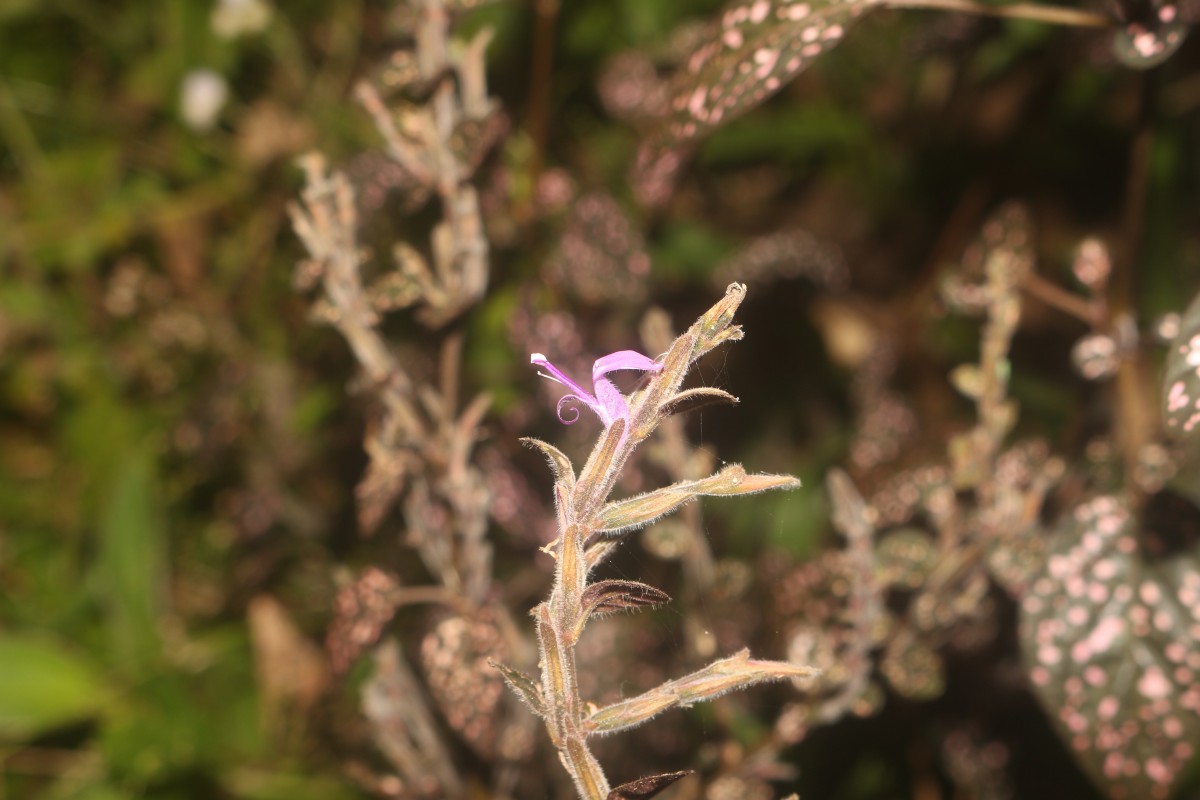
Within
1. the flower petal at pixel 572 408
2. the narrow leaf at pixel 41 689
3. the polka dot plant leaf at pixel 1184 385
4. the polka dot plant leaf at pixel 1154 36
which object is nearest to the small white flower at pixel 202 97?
the narrow leaf at pixel 41 689

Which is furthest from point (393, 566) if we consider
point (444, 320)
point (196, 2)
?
point (196, 2)

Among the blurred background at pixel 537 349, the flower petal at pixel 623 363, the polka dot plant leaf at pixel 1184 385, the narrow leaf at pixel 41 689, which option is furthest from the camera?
the narrow leaf at pixel 41 689

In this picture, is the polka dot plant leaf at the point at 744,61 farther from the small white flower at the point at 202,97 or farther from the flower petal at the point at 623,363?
the small white flower at the point at 202,97

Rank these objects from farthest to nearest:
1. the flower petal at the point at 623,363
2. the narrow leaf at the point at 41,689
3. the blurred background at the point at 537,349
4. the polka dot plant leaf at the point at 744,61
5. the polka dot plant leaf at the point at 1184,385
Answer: the narrow leaf at the point at 41,689 → the blurred background at the point at 537,349 → the polka dot plant leaf at the point at 744,61 → the polka dot plant leaf at the point at 1184,385 → the flower petal at the point at 623,363

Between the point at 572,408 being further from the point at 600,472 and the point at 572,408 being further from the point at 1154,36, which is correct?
the point at 1154,36

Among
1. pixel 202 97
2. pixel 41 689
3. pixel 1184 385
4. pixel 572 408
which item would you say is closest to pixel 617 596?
pixel 572 408

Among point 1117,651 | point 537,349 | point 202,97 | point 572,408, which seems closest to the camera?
point 572,408

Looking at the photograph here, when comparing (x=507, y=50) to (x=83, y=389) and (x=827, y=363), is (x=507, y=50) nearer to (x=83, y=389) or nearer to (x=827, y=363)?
(x=827, y=363)

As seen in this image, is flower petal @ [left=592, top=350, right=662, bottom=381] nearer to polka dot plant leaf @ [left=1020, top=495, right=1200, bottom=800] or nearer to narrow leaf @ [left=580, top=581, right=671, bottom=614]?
narrow leaf @ [left=580, top=581, right=671, bottom=614]
